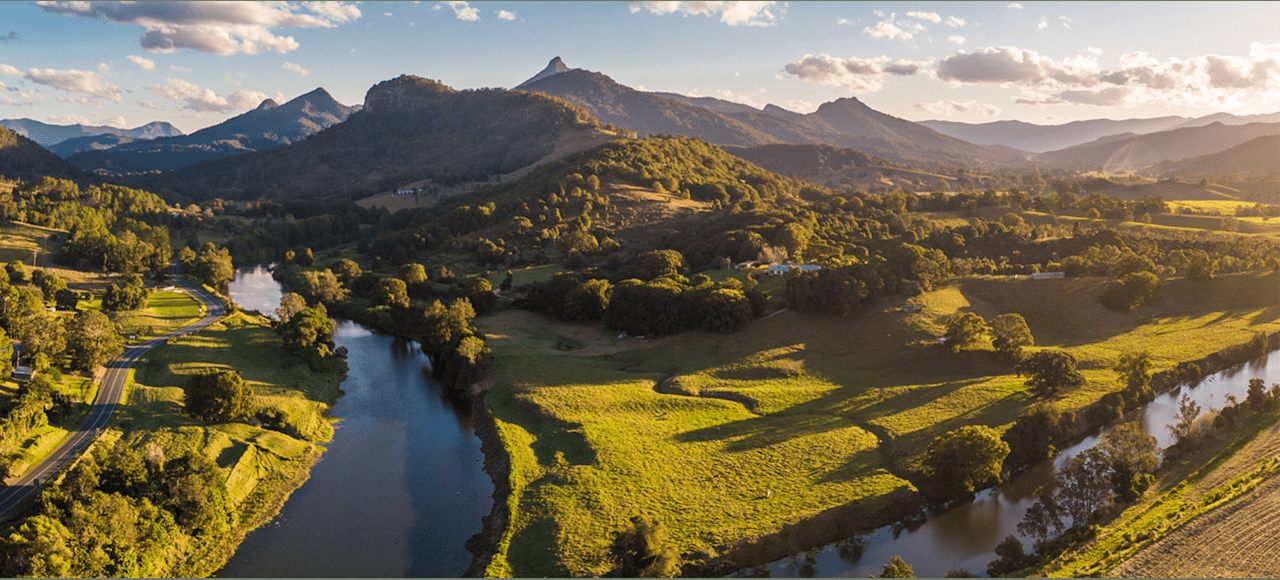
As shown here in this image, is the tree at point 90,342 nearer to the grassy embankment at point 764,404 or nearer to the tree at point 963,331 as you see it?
the grassy embankment at point 764,404

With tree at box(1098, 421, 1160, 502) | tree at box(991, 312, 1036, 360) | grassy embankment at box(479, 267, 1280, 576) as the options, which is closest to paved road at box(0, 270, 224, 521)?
grassy embankment at box(479, 267, 1280, 576)

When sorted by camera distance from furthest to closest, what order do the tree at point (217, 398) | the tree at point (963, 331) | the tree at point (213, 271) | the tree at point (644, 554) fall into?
the tree at point (213, 271) → the tree at point (963, 331) → the tree at point (217, 398) → the tree at point (644, 554)

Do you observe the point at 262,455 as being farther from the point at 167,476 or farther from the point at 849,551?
the point at 849,551

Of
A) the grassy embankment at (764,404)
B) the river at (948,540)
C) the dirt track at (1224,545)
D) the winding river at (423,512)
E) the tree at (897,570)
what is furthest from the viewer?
the grassy embankment at (764,404)

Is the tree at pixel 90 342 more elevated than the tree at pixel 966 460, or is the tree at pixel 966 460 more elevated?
the tree at pixel 90 342

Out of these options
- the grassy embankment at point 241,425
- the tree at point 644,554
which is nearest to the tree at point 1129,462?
the tree at point 644,554

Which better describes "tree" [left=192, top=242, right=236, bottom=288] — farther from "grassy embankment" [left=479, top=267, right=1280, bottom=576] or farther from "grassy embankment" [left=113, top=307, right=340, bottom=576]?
"grassy embankment" [left=479, top=267, right=1280, bottom=576]
